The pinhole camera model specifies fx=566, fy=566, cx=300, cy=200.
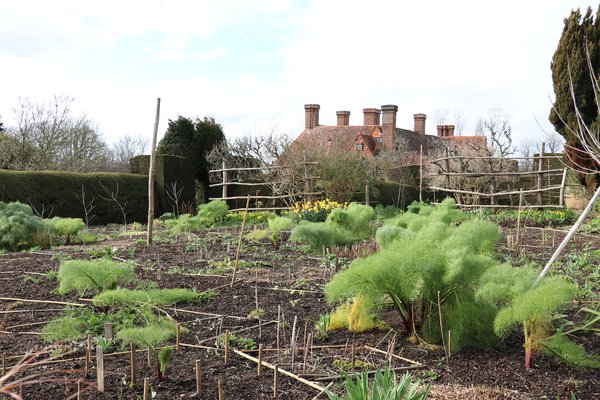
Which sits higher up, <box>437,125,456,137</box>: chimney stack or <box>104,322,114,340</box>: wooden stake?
<box>437,125,456,137</box>: chimney stack

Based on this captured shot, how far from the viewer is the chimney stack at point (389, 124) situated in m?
32.2

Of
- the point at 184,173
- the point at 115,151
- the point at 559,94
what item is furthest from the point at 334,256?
the point at 115,151

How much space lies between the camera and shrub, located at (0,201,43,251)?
8.14 metres

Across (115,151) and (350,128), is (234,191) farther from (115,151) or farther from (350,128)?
(115,151)

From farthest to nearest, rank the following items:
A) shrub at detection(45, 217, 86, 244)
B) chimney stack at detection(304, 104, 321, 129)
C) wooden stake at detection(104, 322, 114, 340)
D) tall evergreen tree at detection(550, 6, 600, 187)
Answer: chimney stack at detection(304, 104, 321, 129) < tall evergreen tree at detection(550, 6, 600, 187) < shrub at detection(45, 217, 86, 244) < wooden stake at detection(104, 322, 114, 340)

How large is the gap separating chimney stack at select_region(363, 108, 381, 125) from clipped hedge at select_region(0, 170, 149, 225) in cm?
2253

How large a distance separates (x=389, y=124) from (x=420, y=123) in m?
5.53

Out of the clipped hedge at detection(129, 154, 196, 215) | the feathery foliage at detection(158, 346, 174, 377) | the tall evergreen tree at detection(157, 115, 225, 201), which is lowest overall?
the feathery foliage at detection(158, 346, 174, 377)

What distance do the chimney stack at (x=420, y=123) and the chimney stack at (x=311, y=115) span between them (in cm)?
692

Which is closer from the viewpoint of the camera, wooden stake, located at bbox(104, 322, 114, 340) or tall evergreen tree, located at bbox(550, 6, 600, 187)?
wooden stake, located at bbox(104, 322, 114, 340)

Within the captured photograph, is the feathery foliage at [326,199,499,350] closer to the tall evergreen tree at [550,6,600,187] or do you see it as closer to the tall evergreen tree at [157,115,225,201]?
the tall evergreen tree at [550,6,600,187]

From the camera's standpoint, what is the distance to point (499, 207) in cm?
1435

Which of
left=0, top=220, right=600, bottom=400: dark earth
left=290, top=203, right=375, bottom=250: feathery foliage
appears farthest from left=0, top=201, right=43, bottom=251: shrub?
left=290, top=203, right=375, bottom=250: feathery foliage

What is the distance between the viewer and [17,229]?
8.13 metres
